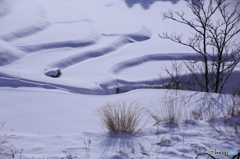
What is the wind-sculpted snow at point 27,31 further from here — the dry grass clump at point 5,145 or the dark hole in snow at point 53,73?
the dry grass clump at point 5,145

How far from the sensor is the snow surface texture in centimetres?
382

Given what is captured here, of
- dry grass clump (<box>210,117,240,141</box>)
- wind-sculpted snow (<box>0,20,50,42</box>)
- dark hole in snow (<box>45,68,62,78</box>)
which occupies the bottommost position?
dry grass clump (<box>210,117,240,141</box>)

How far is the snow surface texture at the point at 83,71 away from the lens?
382cm

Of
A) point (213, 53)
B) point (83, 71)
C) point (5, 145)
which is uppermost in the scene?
point (213, 53)

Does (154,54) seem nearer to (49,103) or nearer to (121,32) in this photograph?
(121,32)

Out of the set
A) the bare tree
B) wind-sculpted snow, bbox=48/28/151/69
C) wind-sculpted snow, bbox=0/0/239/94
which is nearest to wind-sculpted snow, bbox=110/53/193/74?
wind-sculpted snow, bbox=0/0/239/94

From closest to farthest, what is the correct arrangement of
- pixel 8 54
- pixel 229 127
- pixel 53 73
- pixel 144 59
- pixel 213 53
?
pixel 229 127 → pixel 213 53 → pixel 53 73 → pixel 8 54 → pixel 144 59

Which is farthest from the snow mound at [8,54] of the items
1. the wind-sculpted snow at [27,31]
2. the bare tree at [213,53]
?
the bare tree at [213,53]

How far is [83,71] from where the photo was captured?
10.5 metres

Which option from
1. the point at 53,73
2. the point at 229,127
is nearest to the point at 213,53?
the point at 53,73

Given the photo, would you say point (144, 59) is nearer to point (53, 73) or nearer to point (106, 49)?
point (106, 49)

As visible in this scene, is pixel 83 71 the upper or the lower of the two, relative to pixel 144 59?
lower

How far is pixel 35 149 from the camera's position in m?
3.50

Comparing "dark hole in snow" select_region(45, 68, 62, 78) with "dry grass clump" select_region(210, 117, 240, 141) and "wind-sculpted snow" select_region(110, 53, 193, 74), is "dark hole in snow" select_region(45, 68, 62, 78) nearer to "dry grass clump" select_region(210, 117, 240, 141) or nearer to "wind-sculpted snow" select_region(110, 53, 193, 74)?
"wind-sculpted snow" select_region(110, 53, 193, 74)
